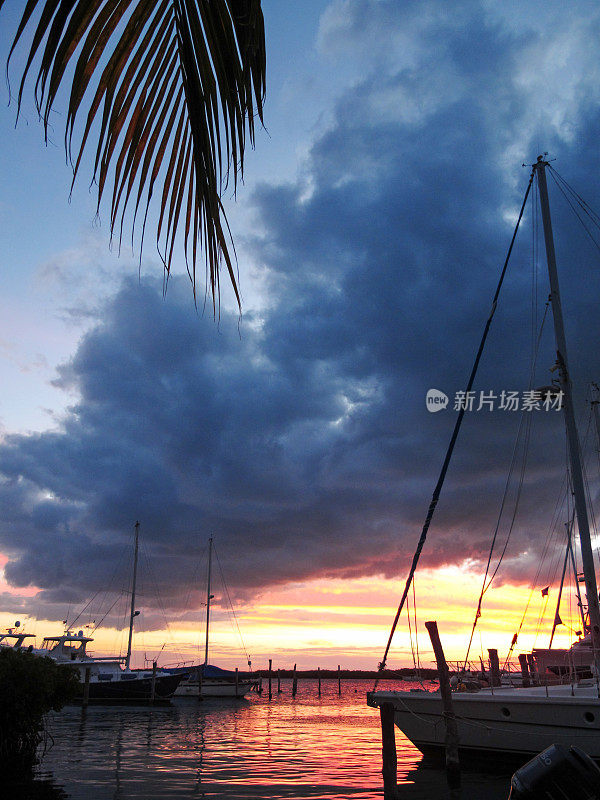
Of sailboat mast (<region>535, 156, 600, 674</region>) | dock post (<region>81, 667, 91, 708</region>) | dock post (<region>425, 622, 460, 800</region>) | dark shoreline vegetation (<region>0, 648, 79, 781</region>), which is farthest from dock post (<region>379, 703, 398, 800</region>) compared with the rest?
dock post (<region>81, 667, 91, 708</region>)

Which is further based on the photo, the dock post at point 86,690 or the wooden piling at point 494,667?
the dock post at point 86,690

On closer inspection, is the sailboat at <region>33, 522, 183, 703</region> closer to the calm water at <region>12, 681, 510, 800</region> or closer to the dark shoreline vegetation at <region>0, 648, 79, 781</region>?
the calm water at <region>12, 681, 510, 800</region>

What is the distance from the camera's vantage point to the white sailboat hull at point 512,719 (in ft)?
56.7

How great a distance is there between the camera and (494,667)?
2523cm

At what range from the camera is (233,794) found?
17234mm

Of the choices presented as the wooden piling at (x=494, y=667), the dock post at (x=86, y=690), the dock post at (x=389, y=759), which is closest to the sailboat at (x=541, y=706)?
the wooden piling at (x=494, y=667)

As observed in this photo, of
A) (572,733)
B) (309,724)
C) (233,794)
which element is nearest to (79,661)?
(309,724)

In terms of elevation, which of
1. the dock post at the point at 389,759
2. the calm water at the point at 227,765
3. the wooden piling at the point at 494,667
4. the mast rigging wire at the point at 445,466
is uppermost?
the mast rigging wire at the point at 445,466

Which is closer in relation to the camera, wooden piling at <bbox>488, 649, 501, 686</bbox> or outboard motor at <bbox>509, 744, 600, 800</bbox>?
outboard motor at <bbox>509, 744, 600, 800</bbox>

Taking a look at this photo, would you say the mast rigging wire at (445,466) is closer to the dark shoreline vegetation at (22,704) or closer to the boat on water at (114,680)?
the dark shoreline vegetation at (22,704)

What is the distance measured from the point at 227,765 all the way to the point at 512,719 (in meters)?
10.0

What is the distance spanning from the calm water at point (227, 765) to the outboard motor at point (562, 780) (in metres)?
9.30

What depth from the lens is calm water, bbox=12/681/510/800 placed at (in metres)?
17.7

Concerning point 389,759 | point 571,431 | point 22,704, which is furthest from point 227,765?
point 571,431
